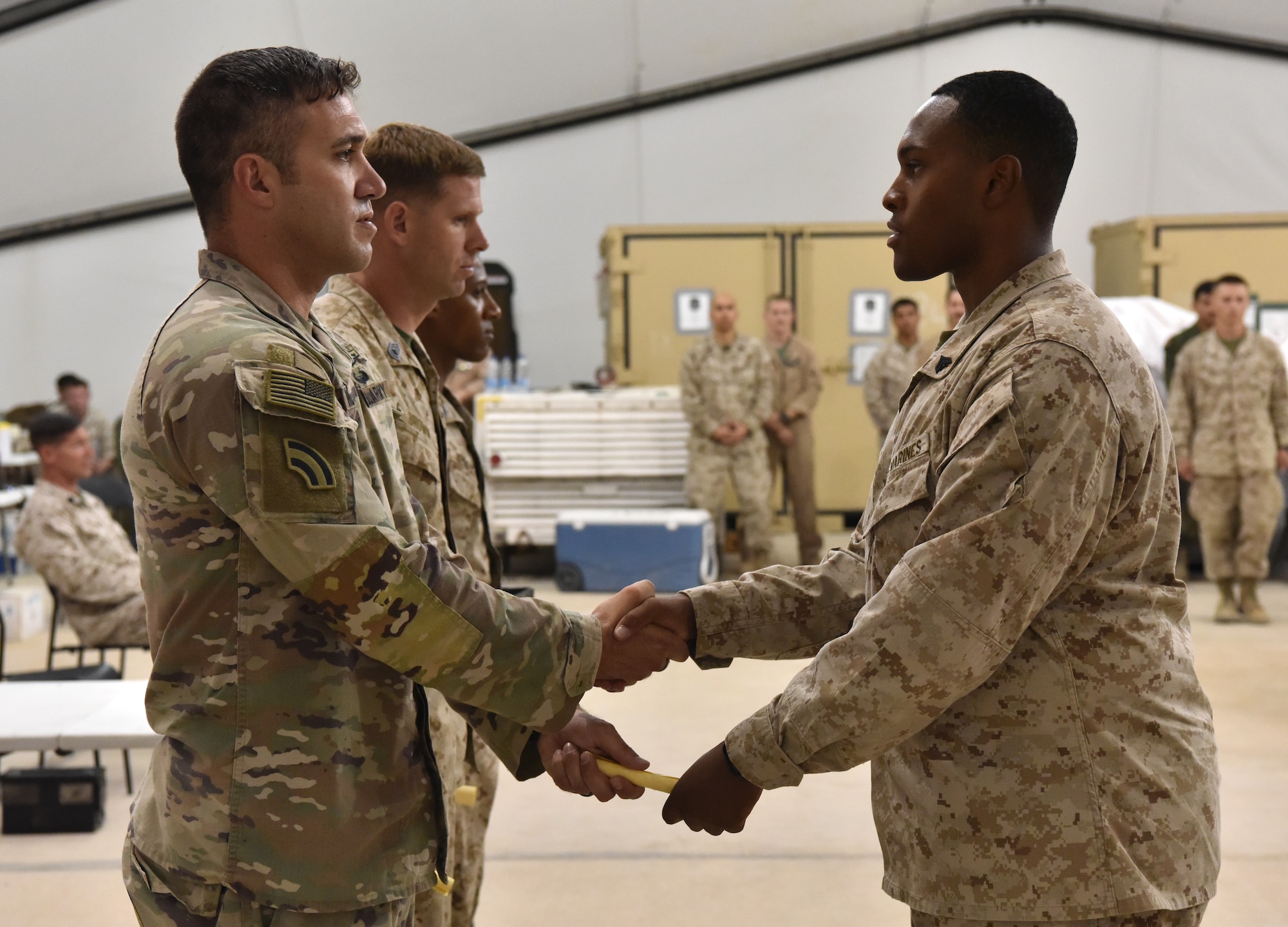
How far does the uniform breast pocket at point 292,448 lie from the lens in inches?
47.9

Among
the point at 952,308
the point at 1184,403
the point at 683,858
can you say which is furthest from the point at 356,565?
the point at 952,308

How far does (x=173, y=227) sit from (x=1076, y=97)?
8774 millimetres

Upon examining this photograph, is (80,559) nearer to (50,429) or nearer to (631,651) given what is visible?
(50,429)

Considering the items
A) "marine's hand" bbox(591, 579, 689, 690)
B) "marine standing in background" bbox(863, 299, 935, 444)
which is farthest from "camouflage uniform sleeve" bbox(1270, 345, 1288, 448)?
"marine's hand" bbox(591, 579, 689, 690)

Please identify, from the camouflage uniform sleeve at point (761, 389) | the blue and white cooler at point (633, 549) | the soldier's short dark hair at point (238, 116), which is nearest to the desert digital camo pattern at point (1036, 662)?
Answer: the soldier's short dark hair at point (238, 116)

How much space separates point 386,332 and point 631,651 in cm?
81

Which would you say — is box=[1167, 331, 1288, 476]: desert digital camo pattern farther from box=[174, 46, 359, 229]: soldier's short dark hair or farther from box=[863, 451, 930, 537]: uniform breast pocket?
box=[174, 46, 359, 229]: soldier's short dark hair

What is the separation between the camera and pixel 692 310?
8.88m

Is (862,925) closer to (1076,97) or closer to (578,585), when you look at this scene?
(578,585)

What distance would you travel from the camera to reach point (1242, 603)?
6.73 m

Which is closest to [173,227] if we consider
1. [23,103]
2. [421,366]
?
[23,103]

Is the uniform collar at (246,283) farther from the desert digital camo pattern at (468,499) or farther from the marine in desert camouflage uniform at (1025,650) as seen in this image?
the desert digital camo pattern at (468,499)

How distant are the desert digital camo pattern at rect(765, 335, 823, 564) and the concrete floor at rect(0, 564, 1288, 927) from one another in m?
3.75

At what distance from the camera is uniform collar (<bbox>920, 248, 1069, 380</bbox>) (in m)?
1.53
